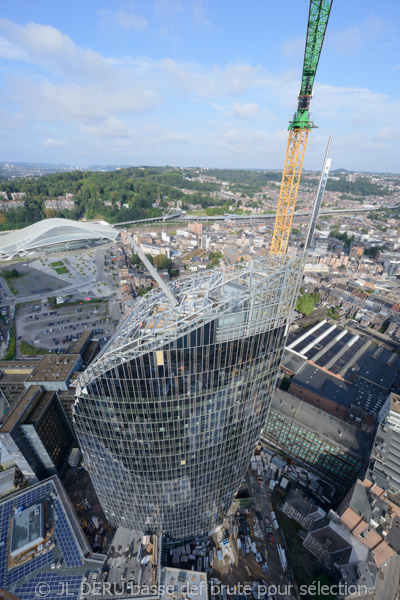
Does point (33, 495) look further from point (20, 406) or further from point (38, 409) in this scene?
point (20, 406)

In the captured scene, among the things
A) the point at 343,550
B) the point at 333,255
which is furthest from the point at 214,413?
the point at 333,255

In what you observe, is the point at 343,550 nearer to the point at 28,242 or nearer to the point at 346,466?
the point at 346,466

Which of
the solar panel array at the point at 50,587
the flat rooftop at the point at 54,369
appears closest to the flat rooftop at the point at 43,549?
the solar panel array at the point at 50,587

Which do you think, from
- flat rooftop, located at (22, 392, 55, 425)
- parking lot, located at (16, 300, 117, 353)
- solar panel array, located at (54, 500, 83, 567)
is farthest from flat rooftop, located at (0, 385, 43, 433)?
parking lot, located at (16, 300, 117, 353)

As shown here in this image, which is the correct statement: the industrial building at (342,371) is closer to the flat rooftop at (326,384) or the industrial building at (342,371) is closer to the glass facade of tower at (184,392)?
the flat rooftop at (326,384)

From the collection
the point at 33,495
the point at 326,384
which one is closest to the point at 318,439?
the point at 326,384

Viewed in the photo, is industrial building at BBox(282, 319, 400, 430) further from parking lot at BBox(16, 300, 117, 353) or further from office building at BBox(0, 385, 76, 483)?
parking lot at BBox(16, 300, 117, 353)

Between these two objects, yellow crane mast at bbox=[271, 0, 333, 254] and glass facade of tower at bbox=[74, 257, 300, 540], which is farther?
yellow crane mast at bbox=[271, 0, 333, 254]
